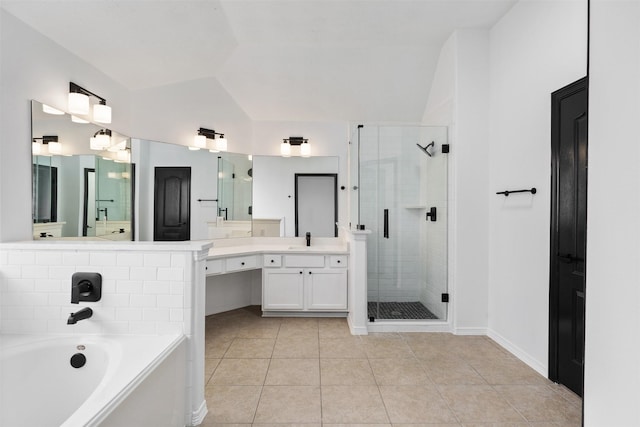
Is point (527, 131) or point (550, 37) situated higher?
point (550, 37)

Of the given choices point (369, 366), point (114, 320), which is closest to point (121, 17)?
point (114, 320)

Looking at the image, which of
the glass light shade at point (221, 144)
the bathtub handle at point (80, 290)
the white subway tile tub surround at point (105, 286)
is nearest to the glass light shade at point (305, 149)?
the glass light shade at point (221, 144)

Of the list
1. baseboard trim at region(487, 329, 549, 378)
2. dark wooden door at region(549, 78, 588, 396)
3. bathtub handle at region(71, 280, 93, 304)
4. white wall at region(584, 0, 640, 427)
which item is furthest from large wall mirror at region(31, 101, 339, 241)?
white wall at region(584, 0, 640, 427)

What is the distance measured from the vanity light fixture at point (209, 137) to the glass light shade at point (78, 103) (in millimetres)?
1233

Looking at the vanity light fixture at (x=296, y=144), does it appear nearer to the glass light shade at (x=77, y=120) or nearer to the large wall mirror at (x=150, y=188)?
the large wall mirror at (x=150, y=188)

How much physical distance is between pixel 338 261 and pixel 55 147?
2.55 m

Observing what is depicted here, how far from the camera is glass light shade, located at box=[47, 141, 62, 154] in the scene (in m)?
2.02

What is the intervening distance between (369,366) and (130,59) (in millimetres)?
3074

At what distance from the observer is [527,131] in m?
2.48

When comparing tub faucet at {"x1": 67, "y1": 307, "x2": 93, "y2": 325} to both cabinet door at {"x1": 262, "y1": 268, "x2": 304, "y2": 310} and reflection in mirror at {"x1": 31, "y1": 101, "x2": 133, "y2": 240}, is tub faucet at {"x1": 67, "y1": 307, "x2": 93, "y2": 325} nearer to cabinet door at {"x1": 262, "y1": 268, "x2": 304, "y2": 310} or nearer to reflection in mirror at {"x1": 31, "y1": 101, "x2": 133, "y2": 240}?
reflection in mirror at {"x1": 31, "y1": 101, "x2": 133, "y2": 240}

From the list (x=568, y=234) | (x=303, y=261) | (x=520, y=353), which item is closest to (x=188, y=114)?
(x=303, y=261)

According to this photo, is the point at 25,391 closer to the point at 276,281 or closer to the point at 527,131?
the point at 276,281

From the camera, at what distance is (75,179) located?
7.22 feet

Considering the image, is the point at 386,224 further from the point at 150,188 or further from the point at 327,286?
the point at 150,188
